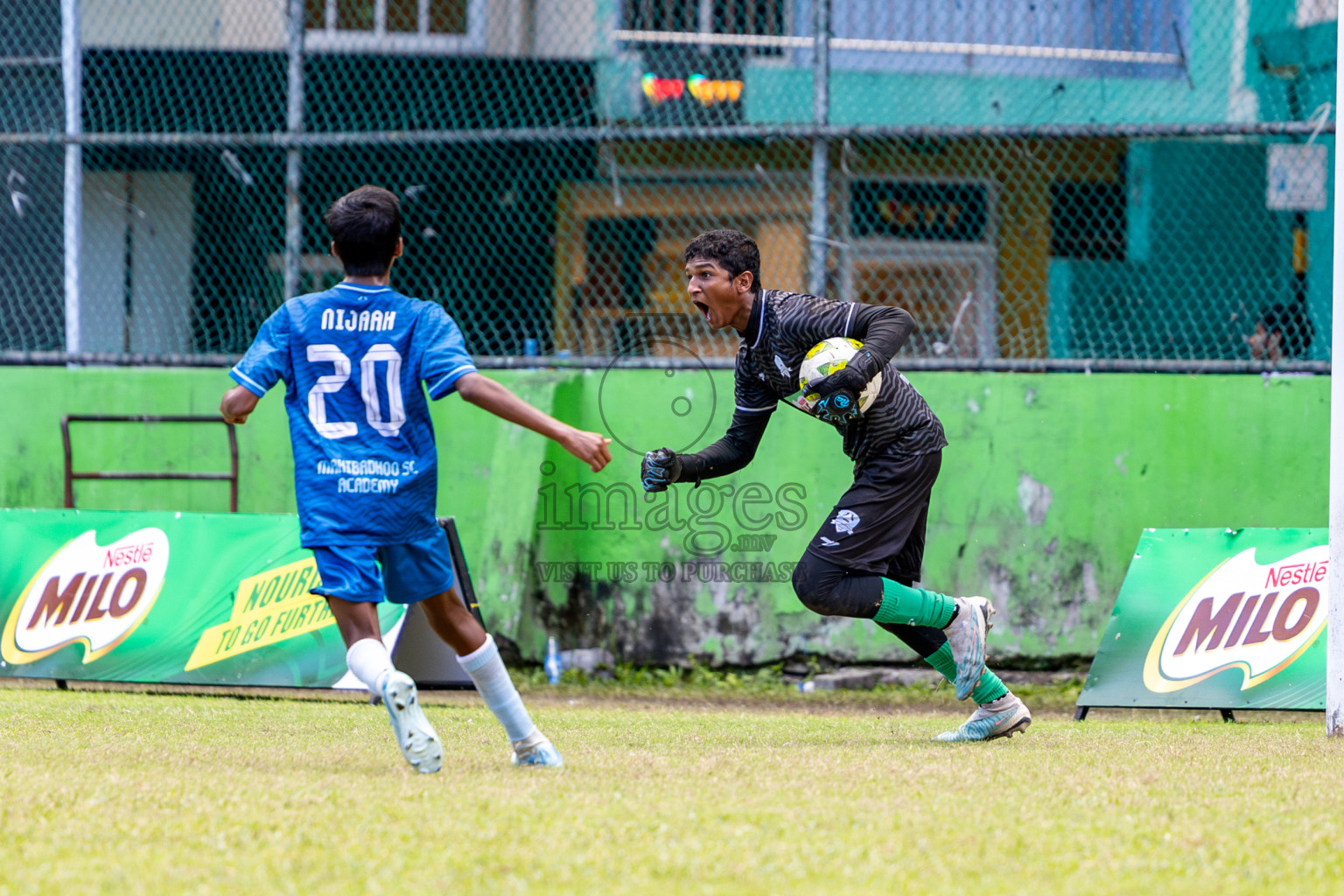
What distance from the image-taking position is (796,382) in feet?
16.4

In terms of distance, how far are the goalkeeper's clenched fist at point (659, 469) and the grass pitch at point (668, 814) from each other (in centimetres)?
90

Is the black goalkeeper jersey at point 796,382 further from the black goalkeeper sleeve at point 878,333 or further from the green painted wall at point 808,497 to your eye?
the green painted wall at point 808,497

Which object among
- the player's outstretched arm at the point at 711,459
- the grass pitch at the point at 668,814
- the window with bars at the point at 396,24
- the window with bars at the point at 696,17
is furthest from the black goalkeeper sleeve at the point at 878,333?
the window with bars at the point at 396,24

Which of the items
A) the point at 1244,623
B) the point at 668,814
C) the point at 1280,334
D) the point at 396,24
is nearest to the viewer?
the point at 668,814

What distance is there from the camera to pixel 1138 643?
249 inches

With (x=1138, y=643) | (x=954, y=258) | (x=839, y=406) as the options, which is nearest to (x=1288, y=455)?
(x=1138, y=643)

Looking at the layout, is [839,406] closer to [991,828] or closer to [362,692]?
[991,828]

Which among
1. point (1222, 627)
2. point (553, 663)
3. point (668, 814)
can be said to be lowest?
point (553, 663)

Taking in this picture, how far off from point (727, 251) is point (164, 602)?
362cm

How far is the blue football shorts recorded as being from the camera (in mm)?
3975

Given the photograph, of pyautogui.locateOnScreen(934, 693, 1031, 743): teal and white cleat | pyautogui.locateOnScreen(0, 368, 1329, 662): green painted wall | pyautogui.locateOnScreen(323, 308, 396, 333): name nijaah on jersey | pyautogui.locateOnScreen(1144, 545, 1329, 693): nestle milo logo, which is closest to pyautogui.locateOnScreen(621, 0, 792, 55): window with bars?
pyautogui.locateOnScreen(0, 368, 1329, 662): green painted wall

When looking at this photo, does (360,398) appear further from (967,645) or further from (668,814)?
(967,645)

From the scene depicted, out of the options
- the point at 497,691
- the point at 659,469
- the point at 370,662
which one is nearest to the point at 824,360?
the point at 659,469

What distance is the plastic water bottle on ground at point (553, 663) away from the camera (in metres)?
7.73
